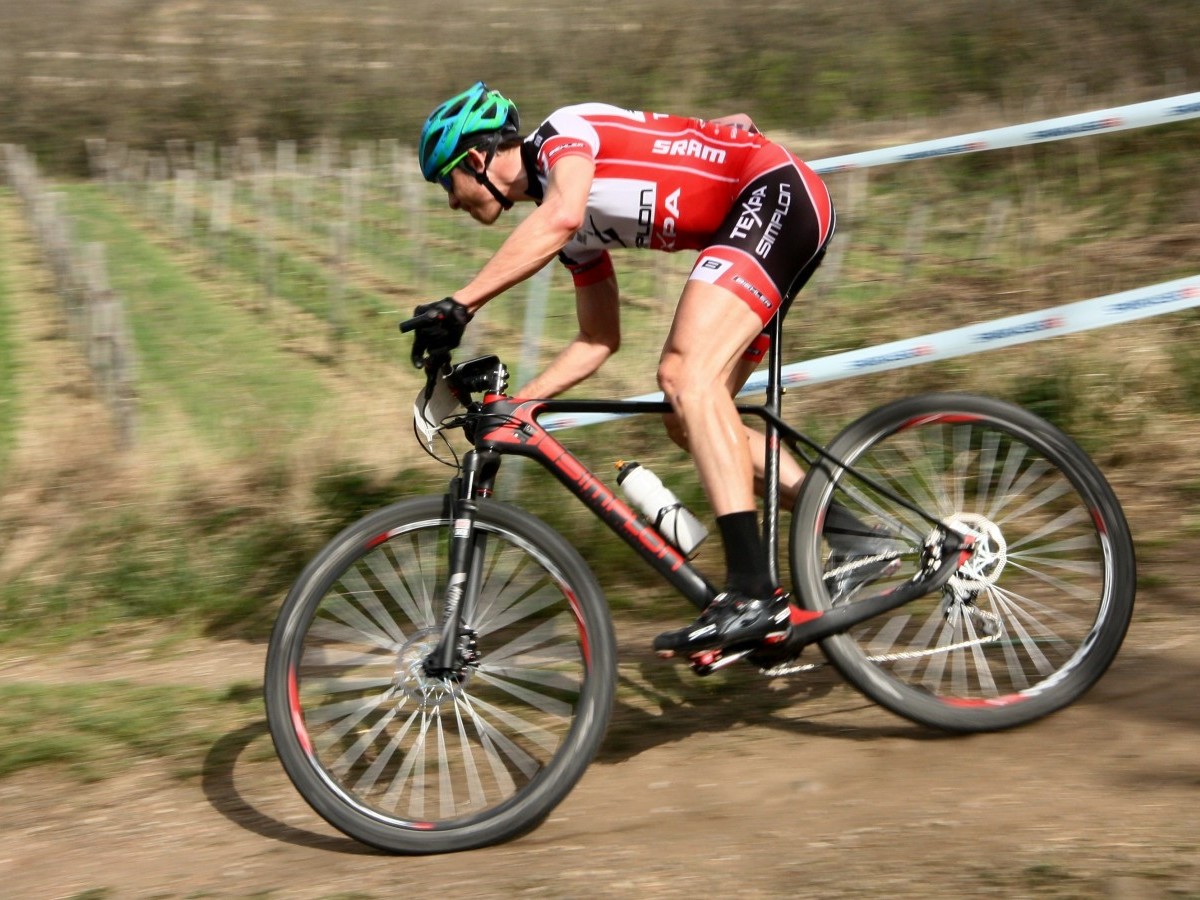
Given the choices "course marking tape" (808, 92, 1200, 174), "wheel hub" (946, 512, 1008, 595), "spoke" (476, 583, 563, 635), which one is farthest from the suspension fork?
"course marking tape" (808, 92, 1200, 174)

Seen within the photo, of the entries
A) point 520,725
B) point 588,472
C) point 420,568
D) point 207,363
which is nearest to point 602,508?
point 588,472

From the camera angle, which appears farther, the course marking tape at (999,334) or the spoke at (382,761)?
the course marking tape at (999,334)

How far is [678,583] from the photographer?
3699 millimetres

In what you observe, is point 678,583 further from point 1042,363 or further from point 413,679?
point 1042,363

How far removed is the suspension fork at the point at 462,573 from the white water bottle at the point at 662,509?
452 millimetres

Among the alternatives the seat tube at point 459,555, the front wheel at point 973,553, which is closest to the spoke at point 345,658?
the seat tube at point 459,555

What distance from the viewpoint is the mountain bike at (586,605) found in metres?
3.45

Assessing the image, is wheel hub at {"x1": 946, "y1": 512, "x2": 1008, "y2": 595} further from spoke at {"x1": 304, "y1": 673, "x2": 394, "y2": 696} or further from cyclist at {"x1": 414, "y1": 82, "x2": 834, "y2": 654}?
spoke at {"x1": 304, "y1": 673, "x2": 394, "y2": 696}

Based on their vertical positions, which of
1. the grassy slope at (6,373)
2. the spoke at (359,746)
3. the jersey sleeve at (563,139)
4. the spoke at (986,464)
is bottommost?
the grassy slope at (6,373)

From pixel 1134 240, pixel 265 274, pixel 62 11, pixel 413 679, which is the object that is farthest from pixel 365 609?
pixel 62 11

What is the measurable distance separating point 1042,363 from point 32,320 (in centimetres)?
1129

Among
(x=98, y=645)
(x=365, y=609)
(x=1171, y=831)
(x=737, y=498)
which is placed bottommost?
(x=98, y=645)

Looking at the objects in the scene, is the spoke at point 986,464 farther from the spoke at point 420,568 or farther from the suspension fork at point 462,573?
the spoke at point 420,568

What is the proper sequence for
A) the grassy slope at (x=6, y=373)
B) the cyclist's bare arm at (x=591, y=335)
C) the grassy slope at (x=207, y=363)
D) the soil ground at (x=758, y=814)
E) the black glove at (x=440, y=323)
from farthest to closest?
1. the grassy slope at (x=6, y=373)
2. the grassy slope at (x=207, y=363)
3. the cyclist's bare arm at (x=591, y=335)
4. the black glove at (x=440, y=323)
5. the soil ground at (x=758, y=814)
